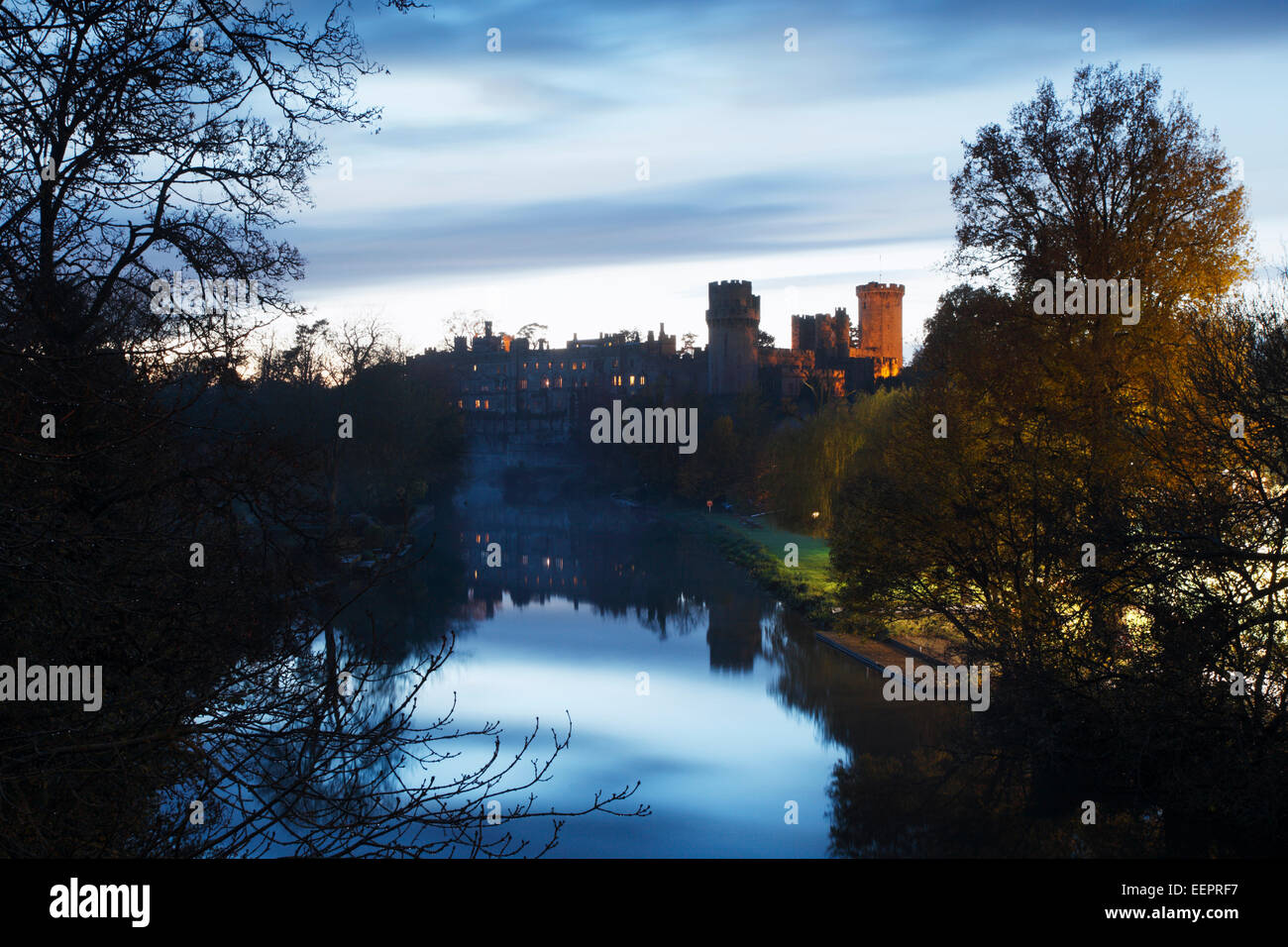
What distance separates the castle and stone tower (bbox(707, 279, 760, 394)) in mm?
76

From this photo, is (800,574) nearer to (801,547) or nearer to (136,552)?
(801,547)

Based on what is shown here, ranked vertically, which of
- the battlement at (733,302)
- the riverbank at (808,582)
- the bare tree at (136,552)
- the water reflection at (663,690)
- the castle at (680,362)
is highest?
the battlement at (733,302)

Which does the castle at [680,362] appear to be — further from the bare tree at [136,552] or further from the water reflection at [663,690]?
the bare tree at [136,552]

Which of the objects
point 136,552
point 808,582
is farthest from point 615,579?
point 136,552

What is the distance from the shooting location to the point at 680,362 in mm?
88562

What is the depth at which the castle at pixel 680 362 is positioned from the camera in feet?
250

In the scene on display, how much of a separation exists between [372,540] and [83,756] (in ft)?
101

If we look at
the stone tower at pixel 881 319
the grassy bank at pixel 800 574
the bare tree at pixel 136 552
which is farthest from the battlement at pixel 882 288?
the bare tree at pixel 136 552

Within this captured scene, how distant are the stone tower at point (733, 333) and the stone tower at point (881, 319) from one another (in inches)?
619

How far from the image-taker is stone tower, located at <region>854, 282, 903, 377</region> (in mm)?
88312

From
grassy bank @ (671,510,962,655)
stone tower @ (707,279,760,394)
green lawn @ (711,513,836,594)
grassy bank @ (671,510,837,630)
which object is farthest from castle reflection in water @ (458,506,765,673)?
stone tower @ (707,279,760,394)

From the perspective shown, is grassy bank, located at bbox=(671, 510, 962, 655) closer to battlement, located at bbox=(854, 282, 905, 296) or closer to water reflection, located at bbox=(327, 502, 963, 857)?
water reflection, located at bbox=(327, 502, 963, 857)

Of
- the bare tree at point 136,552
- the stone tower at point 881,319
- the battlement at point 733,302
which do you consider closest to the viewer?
the bare tree at point 136,552
